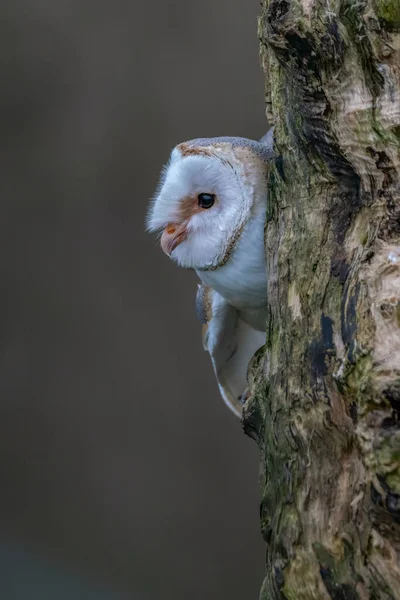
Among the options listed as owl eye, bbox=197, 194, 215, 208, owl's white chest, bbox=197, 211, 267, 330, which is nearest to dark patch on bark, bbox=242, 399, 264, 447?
owl's white chest, bbox=197, 211, 267, 330

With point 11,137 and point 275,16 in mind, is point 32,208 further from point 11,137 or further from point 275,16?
point 275,16

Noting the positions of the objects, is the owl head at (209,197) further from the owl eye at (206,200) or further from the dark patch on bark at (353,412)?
the dark patch on bark at (353,412)

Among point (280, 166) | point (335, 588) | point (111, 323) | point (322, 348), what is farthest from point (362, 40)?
point (111, 323)

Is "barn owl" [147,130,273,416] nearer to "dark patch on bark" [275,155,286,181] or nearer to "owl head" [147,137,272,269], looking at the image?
"owl head" [147,137,272,269]

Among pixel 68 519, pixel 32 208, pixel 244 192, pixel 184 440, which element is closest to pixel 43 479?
pixel 68 519

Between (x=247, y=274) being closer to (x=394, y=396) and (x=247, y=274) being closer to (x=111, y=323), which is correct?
(x=394, y=396)

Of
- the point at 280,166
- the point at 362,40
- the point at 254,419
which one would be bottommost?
the point at 254,419
